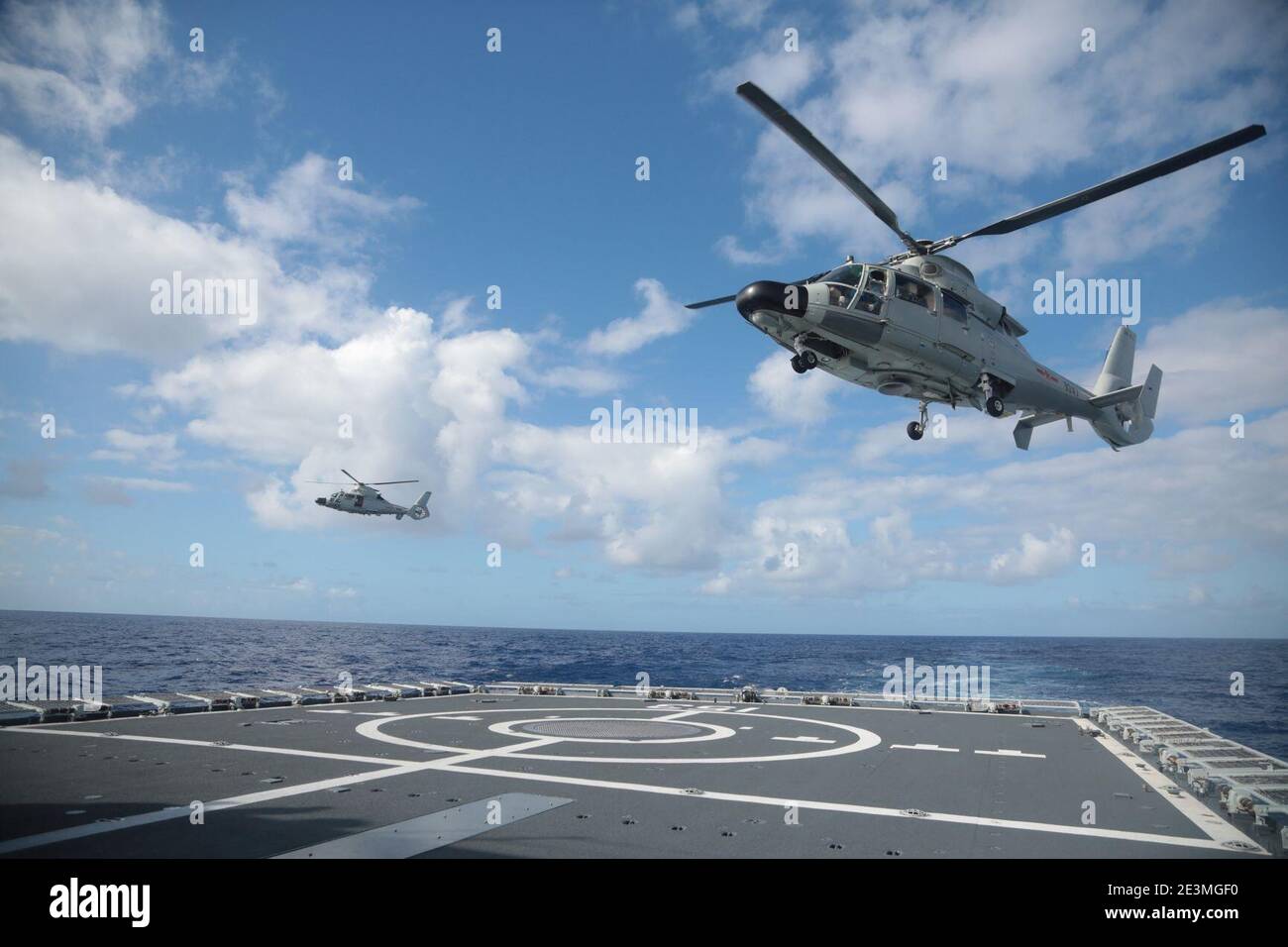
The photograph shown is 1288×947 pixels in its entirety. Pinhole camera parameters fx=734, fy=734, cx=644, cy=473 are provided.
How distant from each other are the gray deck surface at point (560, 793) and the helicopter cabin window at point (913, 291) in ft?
38.5

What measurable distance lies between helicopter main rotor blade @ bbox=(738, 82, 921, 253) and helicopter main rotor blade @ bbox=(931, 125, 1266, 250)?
272 centimetres

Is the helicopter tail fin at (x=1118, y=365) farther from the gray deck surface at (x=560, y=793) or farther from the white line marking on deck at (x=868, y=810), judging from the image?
the white line marking on deck at (x=868, y=810)

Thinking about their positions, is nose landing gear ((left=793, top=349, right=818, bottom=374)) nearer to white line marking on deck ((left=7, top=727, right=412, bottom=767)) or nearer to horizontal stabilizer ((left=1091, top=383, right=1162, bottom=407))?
horizontal stabilizer ((left=1091, top=383, right=1162, bottom=407))

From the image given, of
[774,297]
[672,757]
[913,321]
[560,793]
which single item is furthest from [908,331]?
[560,793]

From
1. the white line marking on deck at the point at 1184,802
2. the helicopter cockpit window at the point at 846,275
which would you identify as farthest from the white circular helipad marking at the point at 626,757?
the helicopter cockpit window at the point at 846,275

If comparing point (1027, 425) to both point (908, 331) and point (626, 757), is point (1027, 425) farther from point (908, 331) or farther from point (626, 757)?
point (626, 757)

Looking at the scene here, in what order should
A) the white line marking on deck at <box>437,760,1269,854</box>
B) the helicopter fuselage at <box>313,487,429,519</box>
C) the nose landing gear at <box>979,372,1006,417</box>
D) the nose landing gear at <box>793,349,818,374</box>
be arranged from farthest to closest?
the helicopter fuselage at <box>313,487,429,519</box>, the nose landing gear at <box>979,372,1006,417</box>, the nose landing gear at <box>793,349,818,374</box>, the white line marking on deck at <box>437,760,1269,854</box>

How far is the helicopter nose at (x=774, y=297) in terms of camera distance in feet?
59.1

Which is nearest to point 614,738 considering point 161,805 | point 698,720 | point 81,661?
point 698,720

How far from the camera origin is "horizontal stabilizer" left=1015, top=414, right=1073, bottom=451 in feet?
80.7

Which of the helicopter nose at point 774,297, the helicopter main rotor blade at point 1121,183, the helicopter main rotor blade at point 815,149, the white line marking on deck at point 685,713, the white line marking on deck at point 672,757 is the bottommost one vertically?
the white line marking on deck at point 685,713

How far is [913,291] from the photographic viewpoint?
1952cm

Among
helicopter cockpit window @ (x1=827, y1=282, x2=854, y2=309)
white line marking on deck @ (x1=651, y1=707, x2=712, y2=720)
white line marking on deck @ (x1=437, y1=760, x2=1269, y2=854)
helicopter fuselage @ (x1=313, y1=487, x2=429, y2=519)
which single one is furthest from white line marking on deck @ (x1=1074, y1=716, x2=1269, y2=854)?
helicopter fuselage @ (x1=313, y1=487, x2=429, y2=519)
